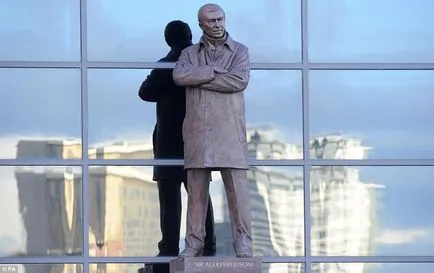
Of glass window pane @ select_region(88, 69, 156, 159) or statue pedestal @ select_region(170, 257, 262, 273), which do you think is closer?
statue pedestal @ select_region(170, 257, 262, 273)

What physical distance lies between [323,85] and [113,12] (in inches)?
87.1

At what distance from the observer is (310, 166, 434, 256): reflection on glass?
15.7 metres

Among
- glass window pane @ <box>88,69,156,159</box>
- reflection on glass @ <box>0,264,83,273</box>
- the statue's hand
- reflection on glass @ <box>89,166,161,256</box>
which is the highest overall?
the statue's hand

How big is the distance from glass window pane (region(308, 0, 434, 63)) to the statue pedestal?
3.01 meters

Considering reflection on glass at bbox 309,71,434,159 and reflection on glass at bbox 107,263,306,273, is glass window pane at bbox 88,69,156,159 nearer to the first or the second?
reflection on glass at bbox 107,263,306,273

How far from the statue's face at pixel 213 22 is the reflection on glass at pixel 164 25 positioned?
166 cm

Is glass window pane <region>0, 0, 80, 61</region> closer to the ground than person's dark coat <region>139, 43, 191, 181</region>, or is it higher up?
higher up

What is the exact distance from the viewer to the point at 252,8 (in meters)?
15.9

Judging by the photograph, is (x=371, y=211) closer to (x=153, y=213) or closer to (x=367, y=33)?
(x=367, y=33)

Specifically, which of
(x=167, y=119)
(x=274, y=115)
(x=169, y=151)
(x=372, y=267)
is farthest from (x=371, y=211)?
(x=167, y=119)

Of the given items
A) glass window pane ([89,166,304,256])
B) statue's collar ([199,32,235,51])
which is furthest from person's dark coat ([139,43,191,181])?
statue's collar ([199,32,235,51])

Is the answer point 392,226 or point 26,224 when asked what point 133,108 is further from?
point 392,226

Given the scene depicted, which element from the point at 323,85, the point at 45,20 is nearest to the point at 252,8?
the point at 323,85

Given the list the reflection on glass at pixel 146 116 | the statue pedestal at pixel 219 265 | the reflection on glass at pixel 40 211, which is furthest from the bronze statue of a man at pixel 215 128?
the reflection on glass at pixel 40 211
